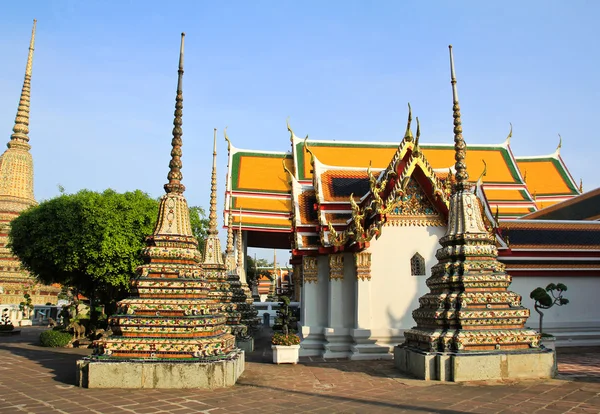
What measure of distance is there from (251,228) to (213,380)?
19.7 meters

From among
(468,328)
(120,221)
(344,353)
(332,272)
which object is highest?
(120,221)

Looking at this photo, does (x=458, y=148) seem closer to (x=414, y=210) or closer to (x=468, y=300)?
(x=468, y=300)

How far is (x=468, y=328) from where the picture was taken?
8.59m

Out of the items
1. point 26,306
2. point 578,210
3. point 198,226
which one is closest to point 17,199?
point 26,306

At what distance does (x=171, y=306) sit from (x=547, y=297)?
977 centimetres

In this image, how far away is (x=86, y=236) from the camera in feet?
53.1

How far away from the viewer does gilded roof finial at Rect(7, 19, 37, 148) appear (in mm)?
34594

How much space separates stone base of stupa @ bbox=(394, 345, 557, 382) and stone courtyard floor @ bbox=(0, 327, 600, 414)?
26 centimetres

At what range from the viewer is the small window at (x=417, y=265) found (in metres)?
13.4

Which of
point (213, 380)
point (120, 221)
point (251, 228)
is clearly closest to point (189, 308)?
point (213, 380)

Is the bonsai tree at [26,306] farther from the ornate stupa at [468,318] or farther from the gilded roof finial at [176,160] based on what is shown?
the ornate stupa at [468,318]

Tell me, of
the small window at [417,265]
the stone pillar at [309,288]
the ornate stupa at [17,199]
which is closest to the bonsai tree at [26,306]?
the ornate stupa at [17,199]

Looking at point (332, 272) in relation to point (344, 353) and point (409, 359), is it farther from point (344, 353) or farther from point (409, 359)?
point (409, 359)

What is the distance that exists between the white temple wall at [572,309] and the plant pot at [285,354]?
26.1ft
